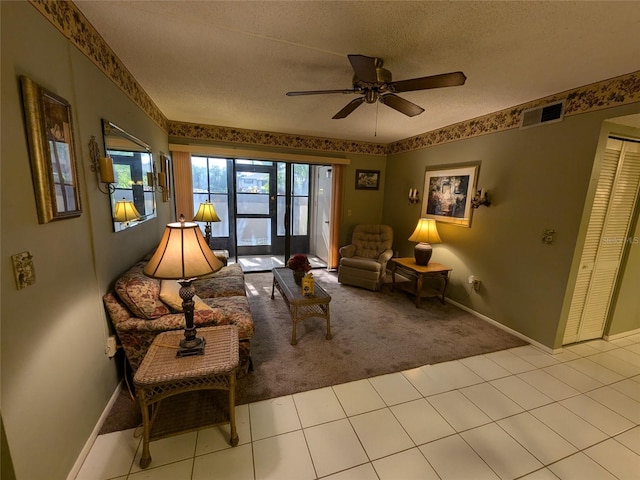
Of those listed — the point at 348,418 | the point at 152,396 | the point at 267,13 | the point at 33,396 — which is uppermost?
the point at 267,13

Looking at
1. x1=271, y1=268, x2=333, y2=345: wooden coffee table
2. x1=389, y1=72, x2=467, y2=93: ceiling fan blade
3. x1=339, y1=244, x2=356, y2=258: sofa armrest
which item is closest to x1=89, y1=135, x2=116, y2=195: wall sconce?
x1=271, y1=268, x2=333, y2=345: wooden coffee table

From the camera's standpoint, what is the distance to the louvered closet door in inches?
96.3

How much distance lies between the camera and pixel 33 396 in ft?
3.53

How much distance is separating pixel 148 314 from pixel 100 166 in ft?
3.34

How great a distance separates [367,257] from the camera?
4.48 meters

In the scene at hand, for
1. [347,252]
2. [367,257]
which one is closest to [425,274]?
[367,257]

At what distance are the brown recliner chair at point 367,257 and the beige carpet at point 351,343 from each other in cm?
33

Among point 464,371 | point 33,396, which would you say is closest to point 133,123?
point 33,396

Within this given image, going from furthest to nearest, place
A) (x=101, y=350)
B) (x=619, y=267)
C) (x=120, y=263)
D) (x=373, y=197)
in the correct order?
(x=373, y=197), (x=619, y=267), (x=120, y=263), (x=101, y=350)

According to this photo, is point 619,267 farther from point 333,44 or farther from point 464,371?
point 333,44

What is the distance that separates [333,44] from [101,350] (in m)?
2.51

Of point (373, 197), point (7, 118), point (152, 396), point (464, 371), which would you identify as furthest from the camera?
point (373, 197)

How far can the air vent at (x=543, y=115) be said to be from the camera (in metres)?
2.47

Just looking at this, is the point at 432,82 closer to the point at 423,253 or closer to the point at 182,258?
the point at 182,258
